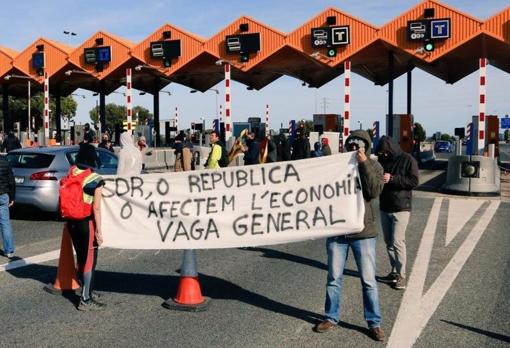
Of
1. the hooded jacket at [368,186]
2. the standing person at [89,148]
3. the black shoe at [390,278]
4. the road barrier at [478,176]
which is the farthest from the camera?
the road barrier at [478,176]

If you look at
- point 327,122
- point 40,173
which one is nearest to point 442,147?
point 327,122

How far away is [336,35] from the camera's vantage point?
29.0 m

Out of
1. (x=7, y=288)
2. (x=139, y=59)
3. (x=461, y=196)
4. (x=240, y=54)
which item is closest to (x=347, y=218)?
(x=7, y=288)

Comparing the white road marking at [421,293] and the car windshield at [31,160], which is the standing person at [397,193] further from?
the car windshield at [31,160]

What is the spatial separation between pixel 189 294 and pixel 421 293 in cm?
256

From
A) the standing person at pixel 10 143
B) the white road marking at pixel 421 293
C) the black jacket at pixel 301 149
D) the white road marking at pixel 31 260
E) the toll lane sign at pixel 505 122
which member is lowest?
the white road marking at pixel 421 293

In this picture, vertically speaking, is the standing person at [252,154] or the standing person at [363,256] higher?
the standing person at [252,154]

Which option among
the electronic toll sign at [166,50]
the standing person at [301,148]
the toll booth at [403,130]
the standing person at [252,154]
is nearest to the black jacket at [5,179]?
the standing person at [252,154]

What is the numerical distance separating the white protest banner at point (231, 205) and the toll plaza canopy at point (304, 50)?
2281 cm

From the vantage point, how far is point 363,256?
517 cm

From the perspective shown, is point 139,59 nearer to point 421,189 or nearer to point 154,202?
point 421,189

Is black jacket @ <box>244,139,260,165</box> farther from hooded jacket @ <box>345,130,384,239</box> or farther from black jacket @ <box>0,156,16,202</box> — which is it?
hooded jacket @ <box>345,130,384,239</box>

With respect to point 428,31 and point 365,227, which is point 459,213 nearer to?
point 365,227

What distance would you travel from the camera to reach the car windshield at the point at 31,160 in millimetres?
11914
